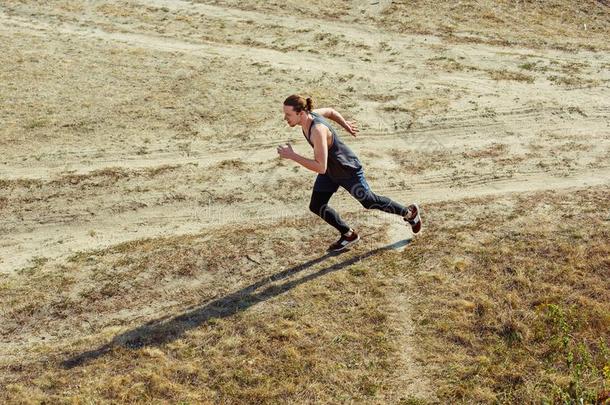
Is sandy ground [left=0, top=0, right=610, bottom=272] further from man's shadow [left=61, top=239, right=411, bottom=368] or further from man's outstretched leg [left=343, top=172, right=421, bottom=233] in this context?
man's shadow [left=61, top=239, right=411, bottom=368]

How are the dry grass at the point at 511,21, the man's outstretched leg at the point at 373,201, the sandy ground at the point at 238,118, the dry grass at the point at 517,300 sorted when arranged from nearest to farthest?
the dry grass at the point at 517,300
the man's outstretched leg at the point at 373,201
the sandy ground at the point at 238,118
the dry grass at the point at 511,21

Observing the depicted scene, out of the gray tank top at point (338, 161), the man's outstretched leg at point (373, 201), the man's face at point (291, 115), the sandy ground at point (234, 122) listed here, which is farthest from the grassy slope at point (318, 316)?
the man's face at point (291, 115)

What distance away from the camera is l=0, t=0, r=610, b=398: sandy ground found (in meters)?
9.70

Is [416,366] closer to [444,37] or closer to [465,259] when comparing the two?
[465,259]

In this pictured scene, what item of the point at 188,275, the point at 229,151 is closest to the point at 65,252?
the point at 188,275

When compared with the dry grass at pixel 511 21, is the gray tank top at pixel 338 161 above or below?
Result: below

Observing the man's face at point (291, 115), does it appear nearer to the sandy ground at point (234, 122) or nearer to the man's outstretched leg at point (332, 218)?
the man's outstretched leg at point (332, 218)

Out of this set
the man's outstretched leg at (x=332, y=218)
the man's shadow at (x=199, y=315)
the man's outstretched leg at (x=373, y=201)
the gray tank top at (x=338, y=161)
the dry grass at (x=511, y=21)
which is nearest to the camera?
the man's shadow at (x=199, y=315)

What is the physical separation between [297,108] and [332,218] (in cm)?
Answer: 161

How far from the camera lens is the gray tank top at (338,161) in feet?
24.3

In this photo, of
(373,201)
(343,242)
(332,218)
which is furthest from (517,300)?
(332,218)

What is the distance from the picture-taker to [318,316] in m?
7.14

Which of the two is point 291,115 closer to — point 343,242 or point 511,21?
point 343,242

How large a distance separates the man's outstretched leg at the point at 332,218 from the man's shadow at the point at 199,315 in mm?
234
